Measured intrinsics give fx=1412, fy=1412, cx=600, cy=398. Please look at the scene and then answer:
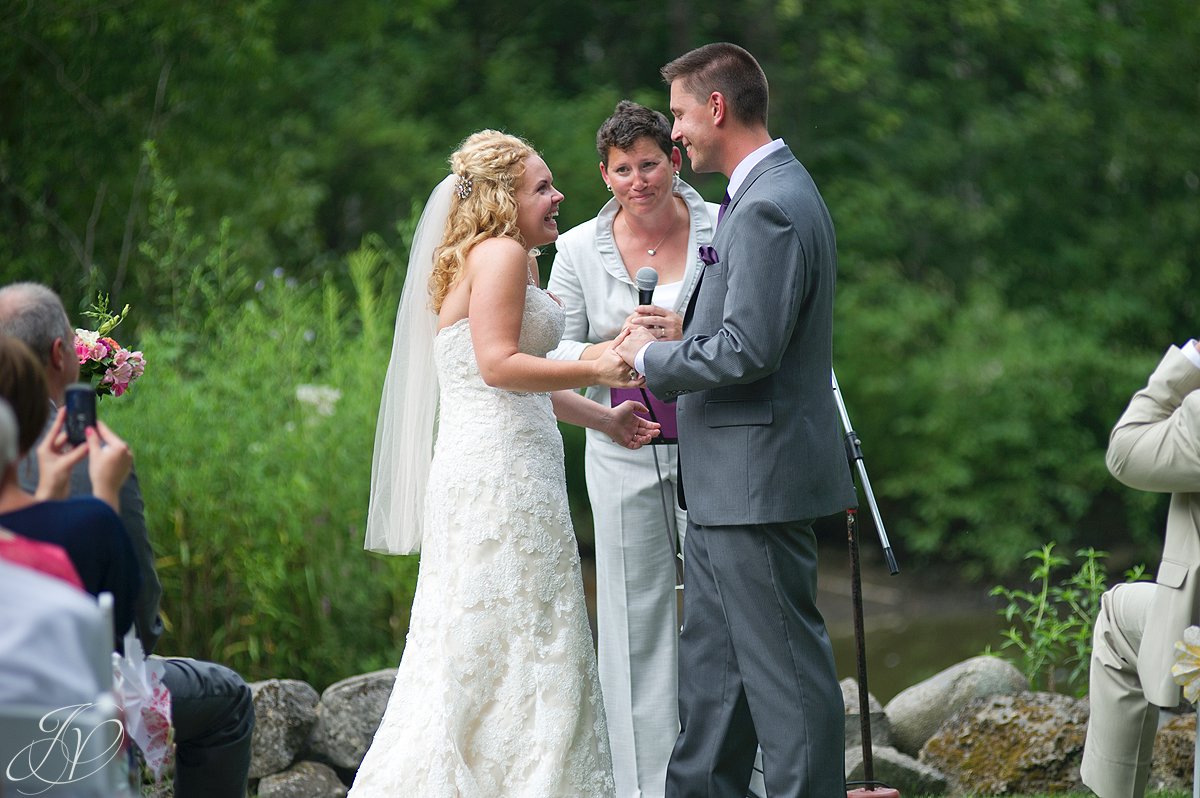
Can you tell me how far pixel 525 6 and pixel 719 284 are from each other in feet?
39.5

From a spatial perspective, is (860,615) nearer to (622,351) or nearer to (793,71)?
(622,351)

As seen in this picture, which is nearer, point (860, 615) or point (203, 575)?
point (860, 615)

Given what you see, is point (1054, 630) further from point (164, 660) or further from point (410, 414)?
point (164, 660)

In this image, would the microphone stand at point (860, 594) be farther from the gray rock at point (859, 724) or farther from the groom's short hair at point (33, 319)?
the groom's short hair at point (33, 319)

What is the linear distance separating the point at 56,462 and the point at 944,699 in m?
3.75

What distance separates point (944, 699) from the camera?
542 centimetres

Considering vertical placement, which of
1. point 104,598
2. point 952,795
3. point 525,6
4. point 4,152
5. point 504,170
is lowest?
point 952,795

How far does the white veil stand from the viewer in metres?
4.04

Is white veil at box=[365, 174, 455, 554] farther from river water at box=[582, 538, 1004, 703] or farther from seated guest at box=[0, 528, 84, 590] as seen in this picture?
river water at box=[582, 538, 1004, 703]

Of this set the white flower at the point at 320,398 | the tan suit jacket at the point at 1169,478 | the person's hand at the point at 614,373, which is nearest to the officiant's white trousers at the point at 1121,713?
the tan suit jacket at the point at 1169,478

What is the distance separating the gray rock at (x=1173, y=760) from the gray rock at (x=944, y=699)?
562 millimetres

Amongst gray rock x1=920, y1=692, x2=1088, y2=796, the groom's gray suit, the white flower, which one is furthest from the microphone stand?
the white flower

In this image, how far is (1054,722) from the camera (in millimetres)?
4984

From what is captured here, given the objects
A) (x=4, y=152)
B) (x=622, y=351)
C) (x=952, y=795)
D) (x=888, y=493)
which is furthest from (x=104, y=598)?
(x=888, y=493)
